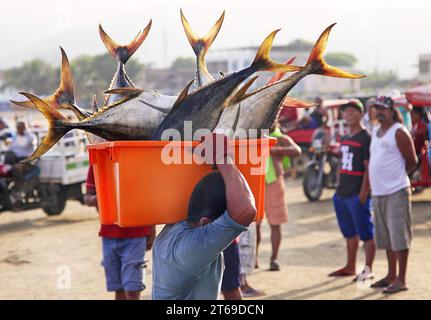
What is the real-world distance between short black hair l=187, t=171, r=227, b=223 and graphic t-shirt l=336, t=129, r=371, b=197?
475 cm

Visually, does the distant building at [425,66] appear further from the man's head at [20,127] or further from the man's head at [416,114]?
the man's head at [20,127]

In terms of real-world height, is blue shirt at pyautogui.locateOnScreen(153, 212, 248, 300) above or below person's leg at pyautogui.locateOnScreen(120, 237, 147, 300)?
above

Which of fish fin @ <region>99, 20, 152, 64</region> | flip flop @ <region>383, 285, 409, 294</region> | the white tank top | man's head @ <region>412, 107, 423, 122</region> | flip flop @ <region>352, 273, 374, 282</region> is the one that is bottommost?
flip flop @ <region>352, 273, 374, 282</region>

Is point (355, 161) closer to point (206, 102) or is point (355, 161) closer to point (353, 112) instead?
point (353, 112)

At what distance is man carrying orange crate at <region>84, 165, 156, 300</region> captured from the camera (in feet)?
18.3

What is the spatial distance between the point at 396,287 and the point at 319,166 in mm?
6865

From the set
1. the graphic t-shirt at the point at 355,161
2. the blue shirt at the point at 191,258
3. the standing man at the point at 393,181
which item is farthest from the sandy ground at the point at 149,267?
the blue shirt at the point at 191,258

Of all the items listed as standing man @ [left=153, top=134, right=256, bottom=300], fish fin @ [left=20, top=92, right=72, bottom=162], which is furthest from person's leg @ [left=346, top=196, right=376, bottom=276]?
fish fin @ [left=20, top=92, right=72, bottom=162]

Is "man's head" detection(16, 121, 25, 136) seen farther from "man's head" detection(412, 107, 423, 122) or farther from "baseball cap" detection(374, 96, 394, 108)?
"baseball cap" detection(374, 96, 394, 108)

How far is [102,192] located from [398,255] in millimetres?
4443

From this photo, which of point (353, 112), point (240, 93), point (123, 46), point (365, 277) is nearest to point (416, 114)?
point (353, 112)

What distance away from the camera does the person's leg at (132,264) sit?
220 inches
